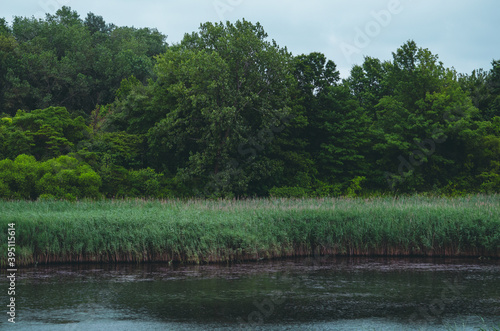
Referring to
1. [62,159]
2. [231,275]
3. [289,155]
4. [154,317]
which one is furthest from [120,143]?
[154,317]

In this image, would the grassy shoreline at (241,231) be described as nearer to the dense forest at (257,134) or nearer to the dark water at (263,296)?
the dark water at (263,296)

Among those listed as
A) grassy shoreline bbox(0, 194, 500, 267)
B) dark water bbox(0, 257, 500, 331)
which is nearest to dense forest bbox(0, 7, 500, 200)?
grassy shoreline bbox(0, 194, 500, 267)

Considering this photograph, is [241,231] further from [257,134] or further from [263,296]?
[257,134]

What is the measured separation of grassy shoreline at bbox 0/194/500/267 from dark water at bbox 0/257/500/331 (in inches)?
29.4

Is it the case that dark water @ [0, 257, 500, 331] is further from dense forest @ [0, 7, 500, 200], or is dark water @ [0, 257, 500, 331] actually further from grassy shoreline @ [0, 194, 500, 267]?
dense forest @ [0, 7, 500, 200]

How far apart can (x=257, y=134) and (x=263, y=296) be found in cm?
2374

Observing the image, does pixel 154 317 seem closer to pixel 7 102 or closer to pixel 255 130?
pixel 255 130

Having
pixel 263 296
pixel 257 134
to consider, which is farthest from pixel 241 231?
pixel 257 134

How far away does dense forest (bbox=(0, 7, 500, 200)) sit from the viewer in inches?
1410

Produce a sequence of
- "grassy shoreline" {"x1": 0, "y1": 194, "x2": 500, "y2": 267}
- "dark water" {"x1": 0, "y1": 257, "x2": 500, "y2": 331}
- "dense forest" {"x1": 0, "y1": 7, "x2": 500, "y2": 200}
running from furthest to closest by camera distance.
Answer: "dense forest" {"x1": 0, "y1": 7, "x2": 500, "y2": 200}, "grassy shoreline" {"x1": 0, "y1": 194, "x2": 500, "y2": 267}, "dark water" {"x1": 0, "y1": 257, "x2": 500, "y2": 331}

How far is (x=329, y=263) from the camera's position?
2083cm

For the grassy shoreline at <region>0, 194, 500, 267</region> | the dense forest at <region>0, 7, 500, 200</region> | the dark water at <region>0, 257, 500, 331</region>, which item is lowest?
the dark water at <region>0, 257, 500, 331</region>

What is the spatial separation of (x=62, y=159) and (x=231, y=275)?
666 inches

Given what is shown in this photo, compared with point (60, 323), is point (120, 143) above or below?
above
